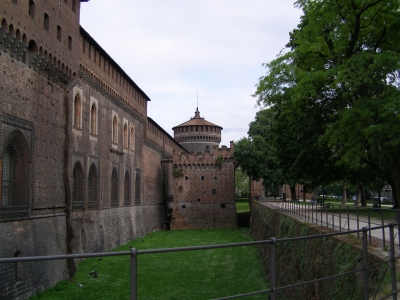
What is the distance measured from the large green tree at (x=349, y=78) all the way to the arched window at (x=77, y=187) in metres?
9.20

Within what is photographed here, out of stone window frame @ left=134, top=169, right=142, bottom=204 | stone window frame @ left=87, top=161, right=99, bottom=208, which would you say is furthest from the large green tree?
stone window frame @ left=134, top=169, right=142, bottom=204

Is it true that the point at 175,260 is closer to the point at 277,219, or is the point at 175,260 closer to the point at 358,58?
the point at 358,58

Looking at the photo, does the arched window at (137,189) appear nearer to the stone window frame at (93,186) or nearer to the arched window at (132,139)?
the arched window at (132,139)

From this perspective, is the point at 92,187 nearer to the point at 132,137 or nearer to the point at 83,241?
the point at 83,241

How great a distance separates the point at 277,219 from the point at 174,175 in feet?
82.2

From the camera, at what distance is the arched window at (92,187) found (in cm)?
2433

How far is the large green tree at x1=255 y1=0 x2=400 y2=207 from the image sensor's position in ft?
55.0

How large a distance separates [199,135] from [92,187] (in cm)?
4071

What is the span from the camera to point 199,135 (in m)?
64.9

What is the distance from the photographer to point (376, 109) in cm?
1697

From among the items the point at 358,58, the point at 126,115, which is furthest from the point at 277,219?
the point at 126,115

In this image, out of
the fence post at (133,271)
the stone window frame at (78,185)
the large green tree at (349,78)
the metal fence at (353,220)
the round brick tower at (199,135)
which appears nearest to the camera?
the fence post at (133,271)

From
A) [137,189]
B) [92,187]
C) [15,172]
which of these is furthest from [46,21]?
[137,189]

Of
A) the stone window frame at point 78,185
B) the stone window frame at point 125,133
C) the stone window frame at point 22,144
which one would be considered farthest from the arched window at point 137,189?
the stone window frame at point 22,144
